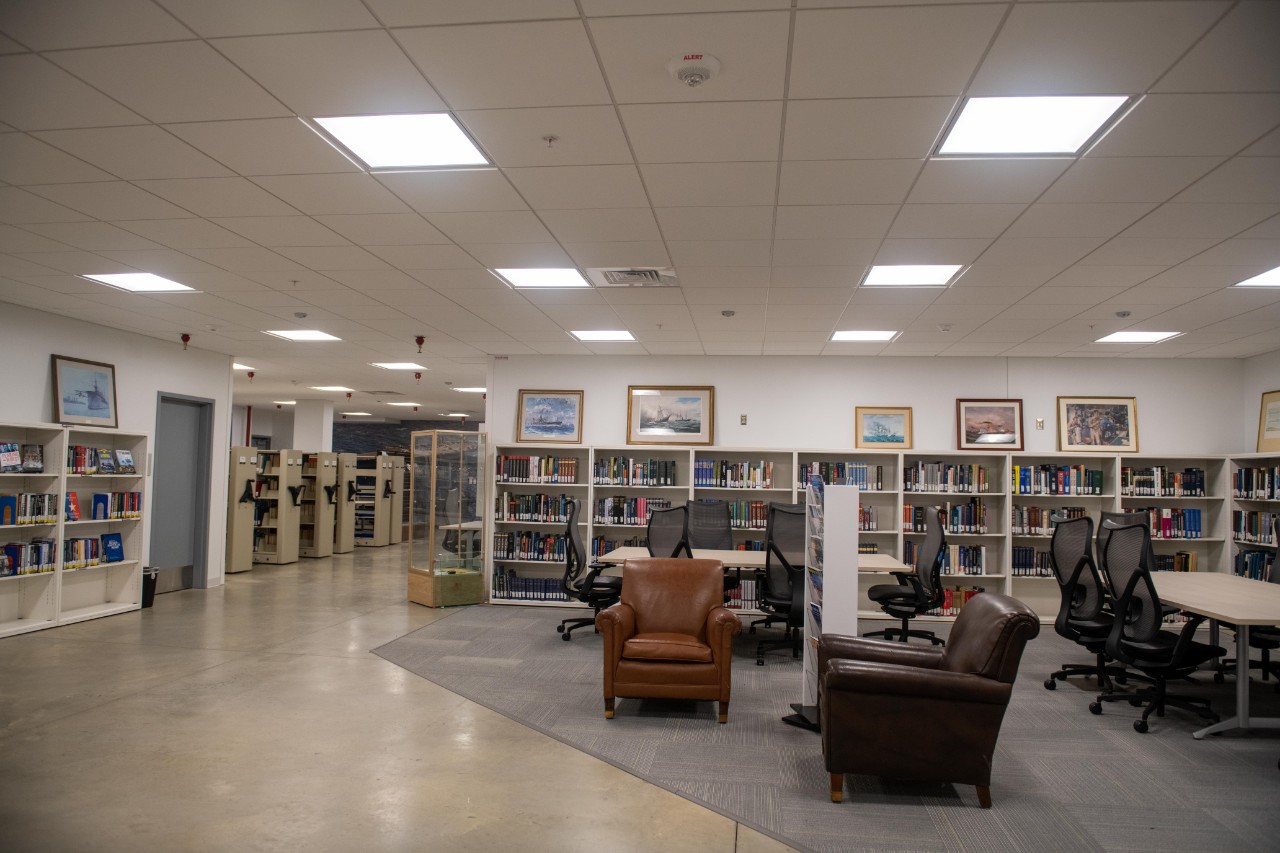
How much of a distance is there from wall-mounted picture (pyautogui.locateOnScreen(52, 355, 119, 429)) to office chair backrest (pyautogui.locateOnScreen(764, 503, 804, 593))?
6.81 meters

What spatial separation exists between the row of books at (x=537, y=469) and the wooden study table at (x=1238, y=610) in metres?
5.72

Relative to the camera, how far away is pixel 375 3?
2.38m

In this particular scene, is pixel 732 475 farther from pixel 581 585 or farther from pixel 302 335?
pixel 302 335

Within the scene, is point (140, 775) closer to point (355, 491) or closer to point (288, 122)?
point (288, 122)

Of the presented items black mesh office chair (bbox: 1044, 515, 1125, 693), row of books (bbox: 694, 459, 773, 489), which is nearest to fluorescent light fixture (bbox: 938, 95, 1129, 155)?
black mesh office chair (bbox: 1044, 515, 1125, 693)

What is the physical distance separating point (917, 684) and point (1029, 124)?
249 cm

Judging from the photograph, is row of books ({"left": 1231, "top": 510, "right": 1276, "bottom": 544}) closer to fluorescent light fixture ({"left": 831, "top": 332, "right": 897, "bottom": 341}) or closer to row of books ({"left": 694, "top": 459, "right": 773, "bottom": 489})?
fluorescent light fixture ({"left": 831, "top": 332, "right": 897, "bottom": 341})

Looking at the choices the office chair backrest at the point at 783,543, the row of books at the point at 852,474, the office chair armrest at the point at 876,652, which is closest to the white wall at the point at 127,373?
the office chair backrest at the point at 783,543

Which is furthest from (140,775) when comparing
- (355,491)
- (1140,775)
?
(355,491)

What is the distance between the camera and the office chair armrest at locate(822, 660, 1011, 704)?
11.3ft

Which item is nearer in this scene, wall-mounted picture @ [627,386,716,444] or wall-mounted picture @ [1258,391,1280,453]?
wall-mounted picture @ [1258,391,1280,453]

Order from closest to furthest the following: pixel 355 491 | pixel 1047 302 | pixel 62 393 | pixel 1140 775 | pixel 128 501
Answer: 1. pixel 1140 775
2. pixel 1047 302
3. pixel 62 393
4. pixel 128 501
5. pixel 355 491

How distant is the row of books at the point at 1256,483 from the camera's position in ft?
24.6

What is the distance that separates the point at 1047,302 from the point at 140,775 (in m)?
6.74
